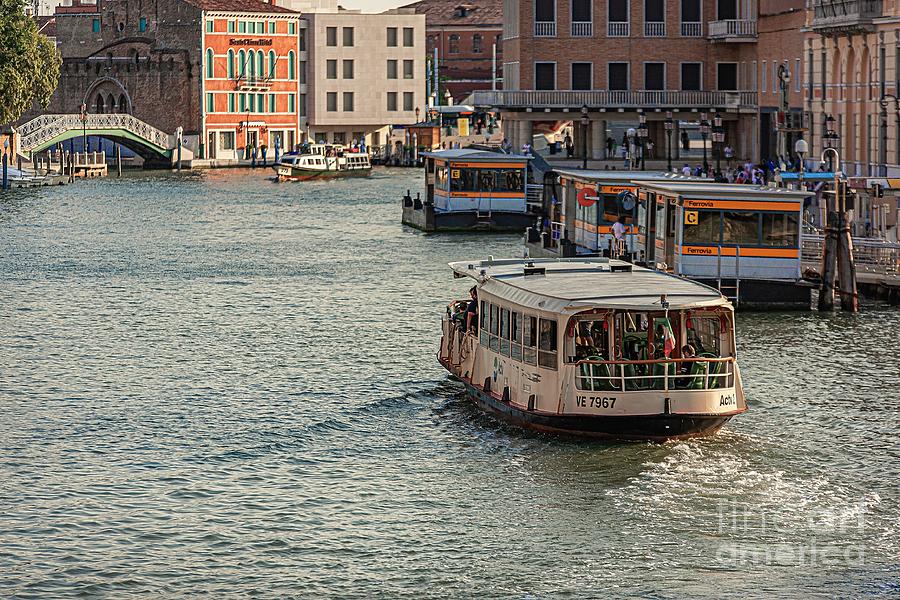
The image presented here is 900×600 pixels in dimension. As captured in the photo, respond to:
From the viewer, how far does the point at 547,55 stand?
98.3m

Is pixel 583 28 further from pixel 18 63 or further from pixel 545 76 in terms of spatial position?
pixel 18 63

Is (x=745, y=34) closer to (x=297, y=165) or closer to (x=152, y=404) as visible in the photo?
(x=297, y=165)

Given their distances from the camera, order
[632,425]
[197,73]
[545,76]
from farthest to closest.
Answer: [197,73]
[545,76]
[632,425]

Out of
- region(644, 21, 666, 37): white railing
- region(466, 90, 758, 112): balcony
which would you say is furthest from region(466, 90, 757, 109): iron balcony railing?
region(644, 21, 666, 37): white railing

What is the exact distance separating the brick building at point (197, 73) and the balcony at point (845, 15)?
72.4 m

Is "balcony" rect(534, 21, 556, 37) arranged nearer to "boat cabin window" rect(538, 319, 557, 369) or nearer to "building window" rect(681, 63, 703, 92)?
"building window" rect(681, 63, 703, 92)

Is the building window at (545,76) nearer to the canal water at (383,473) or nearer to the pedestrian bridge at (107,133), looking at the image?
the pedestrian bridge at (107,133)

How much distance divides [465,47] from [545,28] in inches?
3654

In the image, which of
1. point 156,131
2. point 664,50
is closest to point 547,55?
point 664,50

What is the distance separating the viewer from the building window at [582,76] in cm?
9831

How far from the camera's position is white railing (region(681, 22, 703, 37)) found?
98.2m

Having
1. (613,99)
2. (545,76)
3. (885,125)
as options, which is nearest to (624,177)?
(885,125)

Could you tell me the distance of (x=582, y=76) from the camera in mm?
98500

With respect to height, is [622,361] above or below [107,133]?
below
